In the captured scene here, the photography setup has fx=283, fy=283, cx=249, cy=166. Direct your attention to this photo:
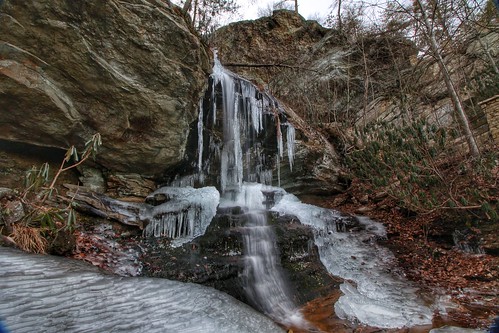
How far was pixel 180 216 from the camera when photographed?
5832 millimetres

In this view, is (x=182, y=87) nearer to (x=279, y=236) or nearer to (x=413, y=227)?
(x=279, y=236)

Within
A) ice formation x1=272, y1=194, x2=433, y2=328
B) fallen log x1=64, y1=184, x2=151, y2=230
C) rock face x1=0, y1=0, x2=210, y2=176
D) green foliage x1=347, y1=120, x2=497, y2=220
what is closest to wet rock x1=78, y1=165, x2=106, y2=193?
rock face x1=0, y1=0, x2=210, y2=176

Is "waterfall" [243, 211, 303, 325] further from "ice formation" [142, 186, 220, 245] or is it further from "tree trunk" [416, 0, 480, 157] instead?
"tree trunk" [416, 0, 480, 157]

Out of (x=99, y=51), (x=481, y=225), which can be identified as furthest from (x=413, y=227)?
(x=99, y=51)

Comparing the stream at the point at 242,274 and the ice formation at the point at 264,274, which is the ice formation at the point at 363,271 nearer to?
the stream at the point at 242,274

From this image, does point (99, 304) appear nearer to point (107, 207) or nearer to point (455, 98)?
point (107, 207)

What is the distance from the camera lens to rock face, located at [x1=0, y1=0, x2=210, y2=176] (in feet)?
16.5

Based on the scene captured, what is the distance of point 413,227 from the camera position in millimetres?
6625

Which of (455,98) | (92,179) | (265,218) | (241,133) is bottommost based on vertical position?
(265,218)

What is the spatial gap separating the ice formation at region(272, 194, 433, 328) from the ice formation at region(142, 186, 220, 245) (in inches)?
71.5

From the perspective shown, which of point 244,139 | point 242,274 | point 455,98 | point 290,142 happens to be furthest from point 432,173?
point 244,139

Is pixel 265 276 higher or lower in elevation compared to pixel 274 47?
lower

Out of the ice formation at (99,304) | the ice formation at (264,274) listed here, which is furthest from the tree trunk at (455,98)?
the ice formation at (99,304)

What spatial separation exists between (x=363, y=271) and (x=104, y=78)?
6322 millimetres
